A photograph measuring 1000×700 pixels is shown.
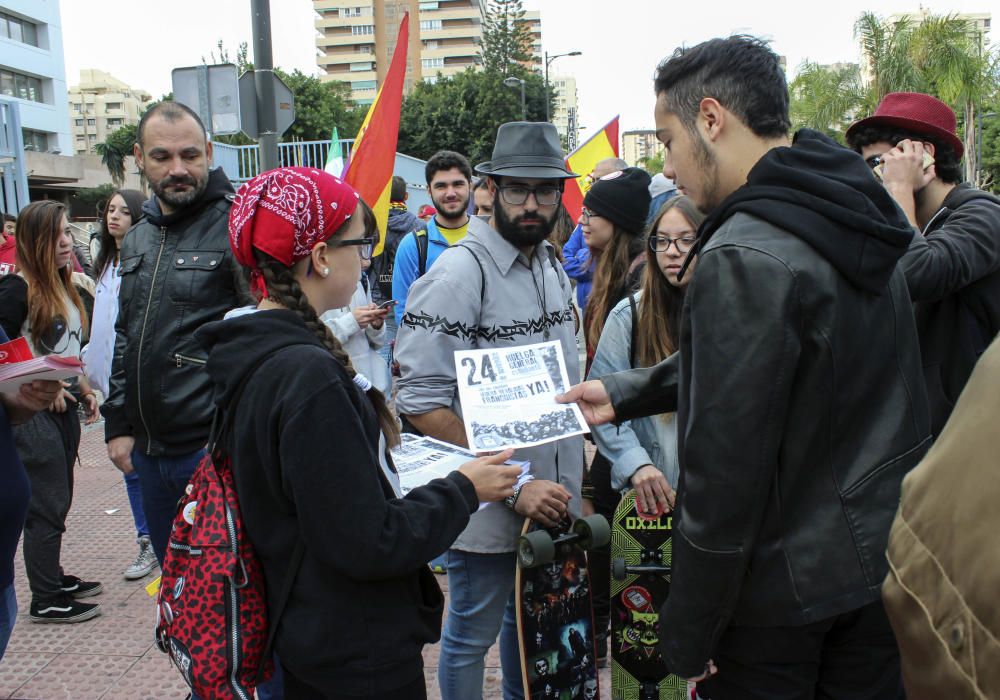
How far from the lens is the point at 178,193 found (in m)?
3.33

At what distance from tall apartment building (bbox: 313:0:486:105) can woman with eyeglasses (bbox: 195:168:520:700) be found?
12148cm

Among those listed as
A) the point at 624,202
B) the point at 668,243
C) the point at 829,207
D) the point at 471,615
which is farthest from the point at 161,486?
the point at 829,207

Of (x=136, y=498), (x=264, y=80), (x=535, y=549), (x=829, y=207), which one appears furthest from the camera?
(x=264, y=80)

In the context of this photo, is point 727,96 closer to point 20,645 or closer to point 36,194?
point 20,645

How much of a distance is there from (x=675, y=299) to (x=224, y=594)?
6.72ft

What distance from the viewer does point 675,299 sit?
128 inches

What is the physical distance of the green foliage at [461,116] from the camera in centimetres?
4831

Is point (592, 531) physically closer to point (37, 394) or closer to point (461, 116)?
point (37, 394)

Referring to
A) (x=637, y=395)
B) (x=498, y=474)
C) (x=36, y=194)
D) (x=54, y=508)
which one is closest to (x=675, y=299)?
(x=637, y=395)

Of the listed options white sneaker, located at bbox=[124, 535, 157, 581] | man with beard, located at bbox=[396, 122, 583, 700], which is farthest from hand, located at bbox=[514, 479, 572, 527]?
white sneaker, located at bbox=[124, 535, 157, 581]

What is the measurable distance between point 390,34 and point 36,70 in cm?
6731

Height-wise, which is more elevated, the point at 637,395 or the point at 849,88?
the point at 849,88

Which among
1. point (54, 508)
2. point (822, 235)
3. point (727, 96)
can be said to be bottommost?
point (54, 508)

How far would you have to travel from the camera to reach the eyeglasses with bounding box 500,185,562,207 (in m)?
3.02
